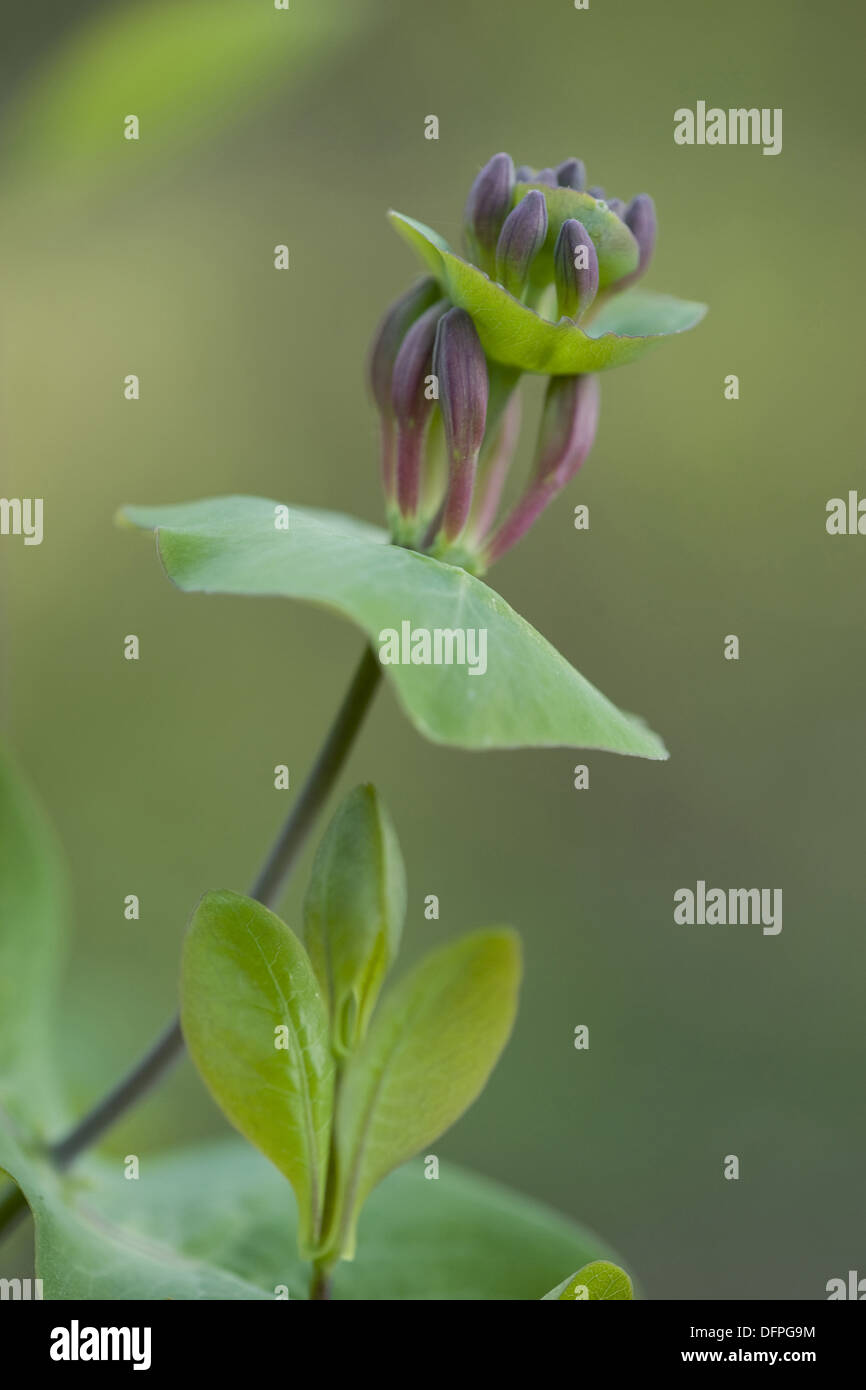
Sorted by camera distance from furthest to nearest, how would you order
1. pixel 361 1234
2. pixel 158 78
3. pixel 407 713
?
pixel 158 78, pixel 361 1234, pixel 407 713

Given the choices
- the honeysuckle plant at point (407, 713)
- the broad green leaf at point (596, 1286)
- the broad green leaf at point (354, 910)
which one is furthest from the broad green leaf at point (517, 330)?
the broad green leaf at point (596, 1286)

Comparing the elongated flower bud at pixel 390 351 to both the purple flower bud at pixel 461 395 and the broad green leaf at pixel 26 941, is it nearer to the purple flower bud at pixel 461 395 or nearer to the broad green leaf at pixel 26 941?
the purple flower bud at pixel 461 395

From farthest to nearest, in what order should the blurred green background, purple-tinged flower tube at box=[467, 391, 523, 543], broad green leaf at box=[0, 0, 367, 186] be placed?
the blurred green background, broad green leaf at box=[0, 0, 367, 186], purple-tinged flower tube at box=[467, 391, 523, 543]

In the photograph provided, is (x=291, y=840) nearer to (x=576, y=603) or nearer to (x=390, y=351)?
(x=390, y=351)

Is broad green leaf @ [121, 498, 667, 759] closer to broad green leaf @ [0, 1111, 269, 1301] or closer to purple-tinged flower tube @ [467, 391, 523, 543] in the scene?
purple-tinged flower tube @ [467, 391, 523, 543]

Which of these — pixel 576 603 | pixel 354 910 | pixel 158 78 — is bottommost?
pixel 354 910

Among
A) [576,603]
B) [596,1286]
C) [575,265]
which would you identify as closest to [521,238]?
[575,265]

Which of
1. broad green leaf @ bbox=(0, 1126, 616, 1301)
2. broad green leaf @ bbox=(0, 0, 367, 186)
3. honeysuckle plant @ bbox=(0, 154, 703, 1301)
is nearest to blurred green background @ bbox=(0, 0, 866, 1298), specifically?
broad green leaf @ bbox=(0, 0, 367, 186)

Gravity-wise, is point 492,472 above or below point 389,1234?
above
